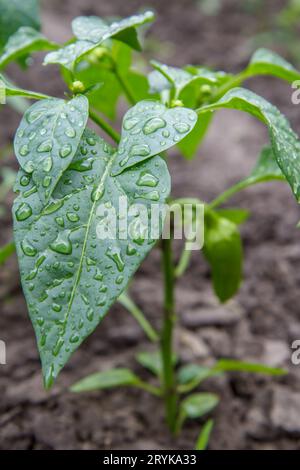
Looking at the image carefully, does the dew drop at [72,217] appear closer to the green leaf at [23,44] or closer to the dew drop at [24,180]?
the dew drop at [24,180]

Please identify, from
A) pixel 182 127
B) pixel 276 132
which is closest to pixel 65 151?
pixel 182 127

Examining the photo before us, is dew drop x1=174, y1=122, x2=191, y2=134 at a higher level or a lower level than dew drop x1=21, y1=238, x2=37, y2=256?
higher

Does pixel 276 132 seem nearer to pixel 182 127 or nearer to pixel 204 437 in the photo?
pixel 182 127

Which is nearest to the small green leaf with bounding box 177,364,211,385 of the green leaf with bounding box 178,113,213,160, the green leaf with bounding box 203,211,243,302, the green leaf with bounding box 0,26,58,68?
the green leaf with bounding box 203,211,243,302

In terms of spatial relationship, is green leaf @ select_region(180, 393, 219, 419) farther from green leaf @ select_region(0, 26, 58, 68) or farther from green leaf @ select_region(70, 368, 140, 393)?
green leaf @ select_region(0, 26, 58, 68)
